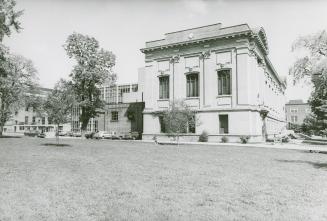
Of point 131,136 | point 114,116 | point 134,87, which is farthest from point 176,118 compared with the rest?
point 134,87

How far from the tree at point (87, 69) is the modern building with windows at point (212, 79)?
20.3ft

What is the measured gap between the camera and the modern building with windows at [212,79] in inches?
1348

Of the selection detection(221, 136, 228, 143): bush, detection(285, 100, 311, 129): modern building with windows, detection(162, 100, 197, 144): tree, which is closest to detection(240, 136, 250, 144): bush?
detection(221, 136, 228, 143): bush

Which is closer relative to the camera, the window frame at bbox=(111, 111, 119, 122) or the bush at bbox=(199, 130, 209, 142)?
the bush at bbox=(199, 130, 209, 142)

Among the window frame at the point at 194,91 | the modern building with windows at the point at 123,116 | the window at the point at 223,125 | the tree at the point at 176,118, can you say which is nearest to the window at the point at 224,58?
the window frame at the point at 194,91

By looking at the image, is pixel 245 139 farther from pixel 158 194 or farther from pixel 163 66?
pixel 158 194

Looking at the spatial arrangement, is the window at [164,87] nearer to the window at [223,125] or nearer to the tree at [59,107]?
the window at [223,125]

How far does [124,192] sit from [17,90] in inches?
1526

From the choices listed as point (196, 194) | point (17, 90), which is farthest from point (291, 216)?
point (17, 90)

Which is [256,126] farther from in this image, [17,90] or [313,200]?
[17,90]

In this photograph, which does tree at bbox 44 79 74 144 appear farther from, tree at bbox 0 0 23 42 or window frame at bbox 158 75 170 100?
window frame at bbox 158 75 170 100

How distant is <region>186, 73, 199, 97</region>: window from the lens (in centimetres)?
3772

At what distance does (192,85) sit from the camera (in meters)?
38.1

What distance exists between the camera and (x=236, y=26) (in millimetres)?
35031
